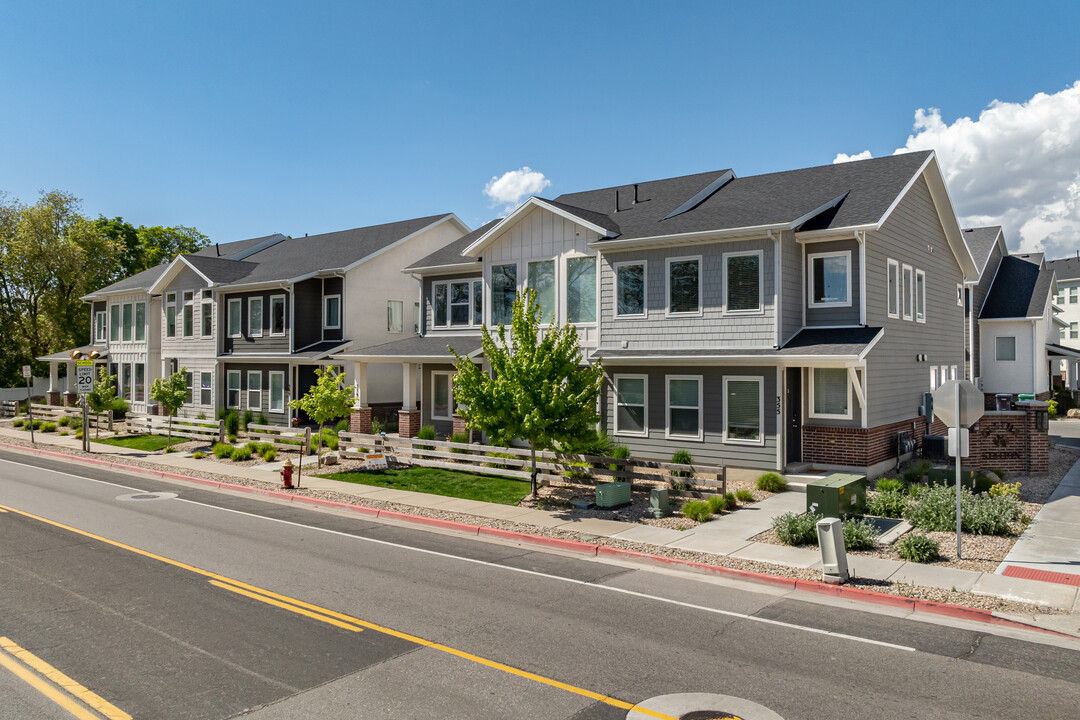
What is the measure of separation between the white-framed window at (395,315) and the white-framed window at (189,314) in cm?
1104

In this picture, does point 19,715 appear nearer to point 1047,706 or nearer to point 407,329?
point 1047,706

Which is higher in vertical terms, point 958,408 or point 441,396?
point 958,408

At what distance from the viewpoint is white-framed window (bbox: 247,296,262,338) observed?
1344 inches

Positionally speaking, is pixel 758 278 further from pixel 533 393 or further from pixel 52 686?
pixel 52 686

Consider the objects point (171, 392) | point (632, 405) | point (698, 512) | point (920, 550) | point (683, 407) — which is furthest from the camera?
point (171, 392)

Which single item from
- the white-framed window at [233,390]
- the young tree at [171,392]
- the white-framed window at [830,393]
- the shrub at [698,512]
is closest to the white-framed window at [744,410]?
the white-framed window at [830,393]

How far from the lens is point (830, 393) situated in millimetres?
19922

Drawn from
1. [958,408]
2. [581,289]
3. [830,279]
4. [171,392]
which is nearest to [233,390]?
[171,392]

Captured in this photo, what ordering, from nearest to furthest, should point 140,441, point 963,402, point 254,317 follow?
point 963,402, point 140,441, point 254,317

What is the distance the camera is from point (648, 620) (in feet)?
31.1

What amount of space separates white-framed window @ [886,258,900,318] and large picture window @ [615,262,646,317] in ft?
23.2

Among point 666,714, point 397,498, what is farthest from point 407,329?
point 666,714

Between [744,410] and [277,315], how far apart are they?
2232 centimetres

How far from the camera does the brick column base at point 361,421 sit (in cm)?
2973
